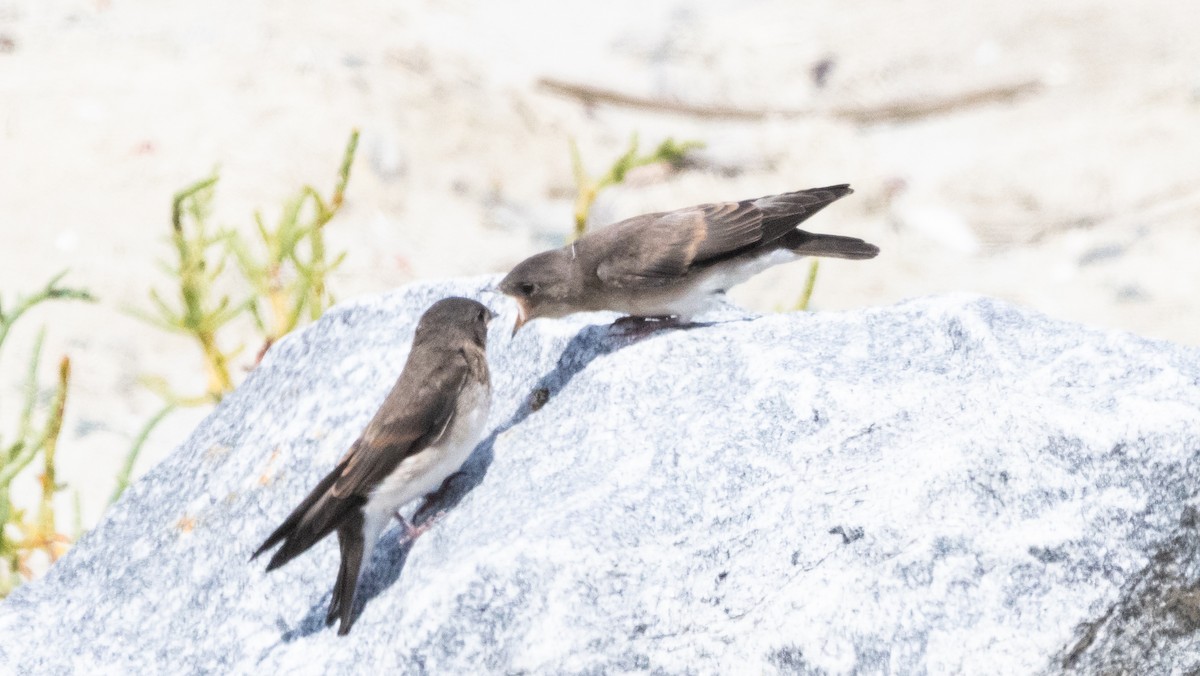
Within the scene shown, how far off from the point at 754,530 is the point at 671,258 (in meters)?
1.33

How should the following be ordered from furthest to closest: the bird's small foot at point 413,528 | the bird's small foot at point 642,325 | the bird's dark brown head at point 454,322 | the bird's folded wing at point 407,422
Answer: the bird's small foot at point 642,325, the bird's dark brown head at point 454,322, the bird's small foot at point 413,528, the bird's folded wing at point 407,422

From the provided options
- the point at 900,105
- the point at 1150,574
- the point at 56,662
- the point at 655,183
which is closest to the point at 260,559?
the point at 56,662

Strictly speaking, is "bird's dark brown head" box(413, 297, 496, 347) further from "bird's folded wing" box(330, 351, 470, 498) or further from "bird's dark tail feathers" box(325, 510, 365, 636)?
"bird's dark tail feathers" box(325, 510, 365, 636)

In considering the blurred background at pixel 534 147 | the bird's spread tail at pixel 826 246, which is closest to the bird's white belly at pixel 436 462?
the bird's spread tail at pixel 826 246

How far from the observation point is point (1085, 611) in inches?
110

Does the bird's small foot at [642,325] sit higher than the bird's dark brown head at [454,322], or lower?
lower

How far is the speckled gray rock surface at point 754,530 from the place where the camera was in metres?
2.79

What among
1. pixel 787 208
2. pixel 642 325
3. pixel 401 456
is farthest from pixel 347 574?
pixel 787 208

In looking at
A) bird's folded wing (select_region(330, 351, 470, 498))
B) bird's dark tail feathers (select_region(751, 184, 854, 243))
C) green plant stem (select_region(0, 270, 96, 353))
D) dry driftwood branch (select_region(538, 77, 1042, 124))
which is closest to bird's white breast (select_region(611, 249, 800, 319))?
bird's dark tail feathers (select_region(751, 184, 854, 243))

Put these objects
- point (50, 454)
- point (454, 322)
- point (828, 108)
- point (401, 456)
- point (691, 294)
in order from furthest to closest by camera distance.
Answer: point (828, 108) → point (50, 454) → point (691, 294) → point (454, 322) → point (401, 456)

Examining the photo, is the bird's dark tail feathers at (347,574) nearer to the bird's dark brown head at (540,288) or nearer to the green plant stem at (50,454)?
the bird's dark brown head at (540,288)

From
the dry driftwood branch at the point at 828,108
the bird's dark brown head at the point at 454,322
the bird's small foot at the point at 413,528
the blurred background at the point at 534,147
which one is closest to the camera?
the bird's small foot at the point at 413,528

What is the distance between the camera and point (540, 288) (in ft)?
13.0

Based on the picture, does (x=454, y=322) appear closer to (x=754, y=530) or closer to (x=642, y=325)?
(x=642, y=325)
